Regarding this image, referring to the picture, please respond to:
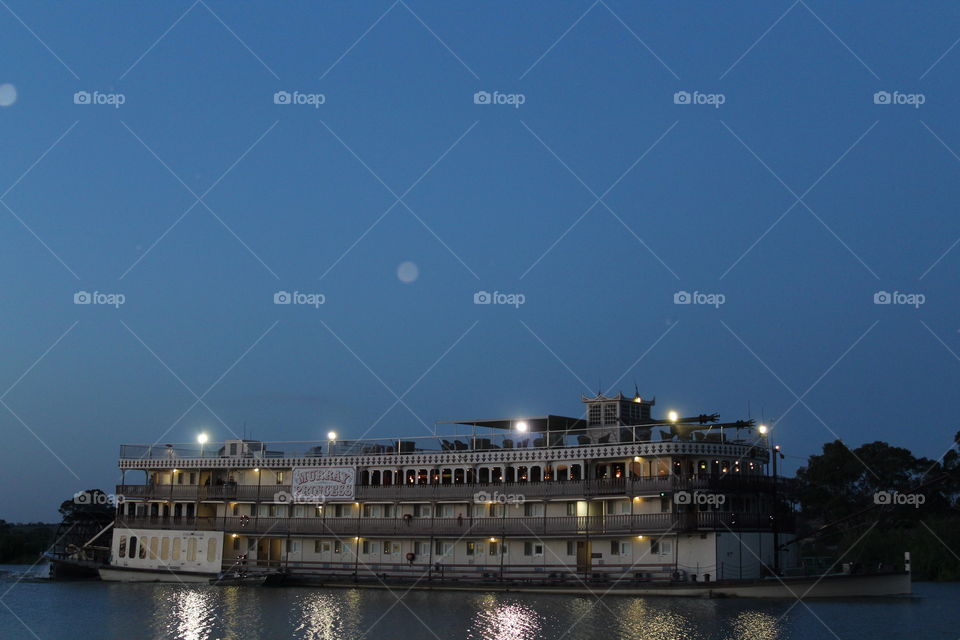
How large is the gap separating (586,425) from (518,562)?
7.80 metres

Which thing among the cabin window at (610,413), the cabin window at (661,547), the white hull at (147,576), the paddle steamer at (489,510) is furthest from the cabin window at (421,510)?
the cabin window at (661,547)

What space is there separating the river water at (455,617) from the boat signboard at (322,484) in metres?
5.44

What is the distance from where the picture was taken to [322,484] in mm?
50656

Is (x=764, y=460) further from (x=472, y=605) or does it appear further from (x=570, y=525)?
(x=472, y=605)

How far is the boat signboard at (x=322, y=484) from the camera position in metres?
50.0

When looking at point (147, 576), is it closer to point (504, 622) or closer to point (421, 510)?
point (421, 510)

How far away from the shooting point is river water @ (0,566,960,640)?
32125 millimetres

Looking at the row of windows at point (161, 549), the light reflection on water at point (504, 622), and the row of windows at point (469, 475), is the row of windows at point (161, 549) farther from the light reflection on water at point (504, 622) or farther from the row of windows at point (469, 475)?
the light reflection on water at point (504, 622)

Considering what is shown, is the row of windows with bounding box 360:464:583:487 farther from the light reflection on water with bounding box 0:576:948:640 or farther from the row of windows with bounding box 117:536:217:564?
the row of windows with bounding box 117:536:217:564

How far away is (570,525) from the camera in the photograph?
44062 millimetres

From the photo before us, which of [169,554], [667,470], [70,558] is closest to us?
[667,470]

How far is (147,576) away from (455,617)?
23.6m

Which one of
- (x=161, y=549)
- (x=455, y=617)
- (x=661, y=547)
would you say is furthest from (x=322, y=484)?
(x=661, y=547)

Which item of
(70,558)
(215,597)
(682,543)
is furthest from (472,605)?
(70,558)
